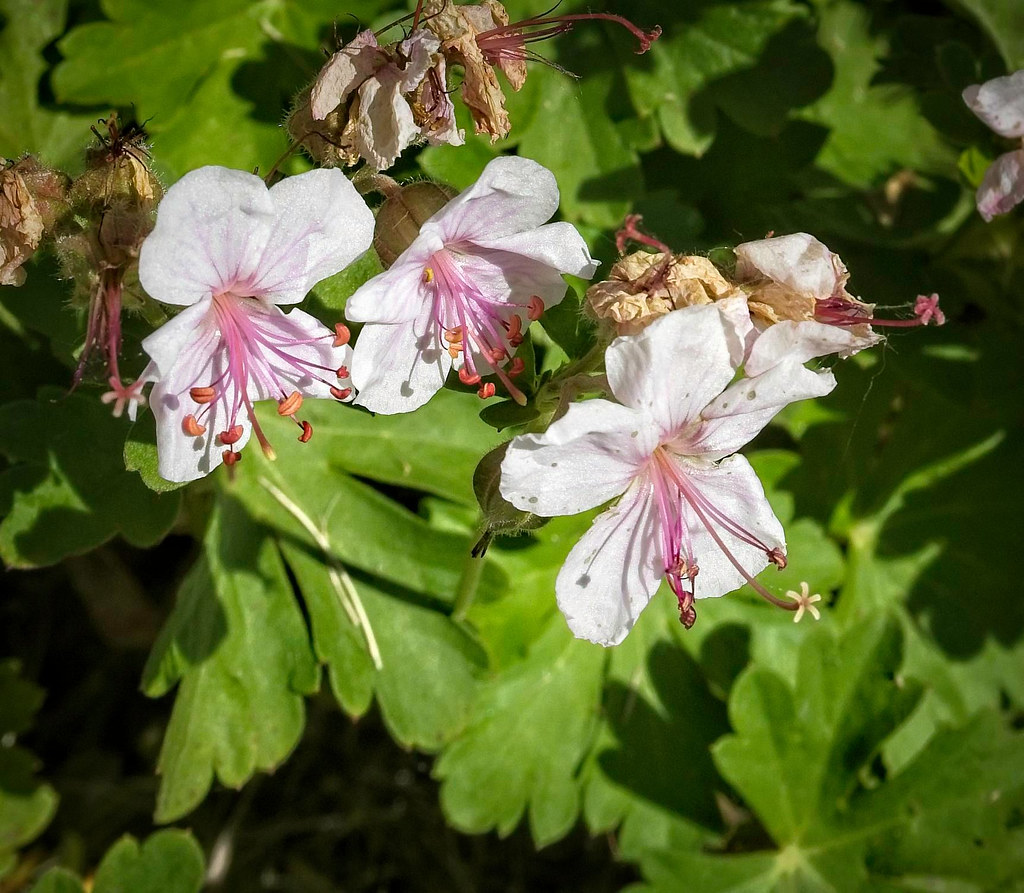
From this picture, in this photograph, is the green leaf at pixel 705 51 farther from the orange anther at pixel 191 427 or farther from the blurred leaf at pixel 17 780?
the blurred leaf at pixel 17 780

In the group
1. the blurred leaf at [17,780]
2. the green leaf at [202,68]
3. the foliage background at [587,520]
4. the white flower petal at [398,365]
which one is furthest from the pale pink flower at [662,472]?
the blurred leaf at [17,780]

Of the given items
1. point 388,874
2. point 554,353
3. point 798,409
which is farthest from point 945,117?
point 388,874

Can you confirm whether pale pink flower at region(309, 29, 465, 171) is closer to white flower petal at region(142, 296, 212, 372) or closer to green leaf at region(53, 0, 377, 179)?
white flower petal at region(142, 296, 212, 372)

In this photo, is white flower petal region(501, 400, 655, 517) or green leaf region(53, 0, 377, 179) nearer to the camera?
white flower petal region(501, 400, 655, 517)

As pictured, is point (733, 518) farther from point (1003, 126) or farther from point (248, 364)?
point (1003, 126)

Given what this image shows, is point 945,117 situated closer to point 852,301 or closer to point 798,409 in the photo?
point 798,409

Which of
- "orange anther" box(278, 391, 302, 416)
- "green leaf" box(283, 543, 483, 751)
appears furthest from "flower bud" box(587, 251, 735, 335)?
"green leaf" box(283, 543, 483, 751)
